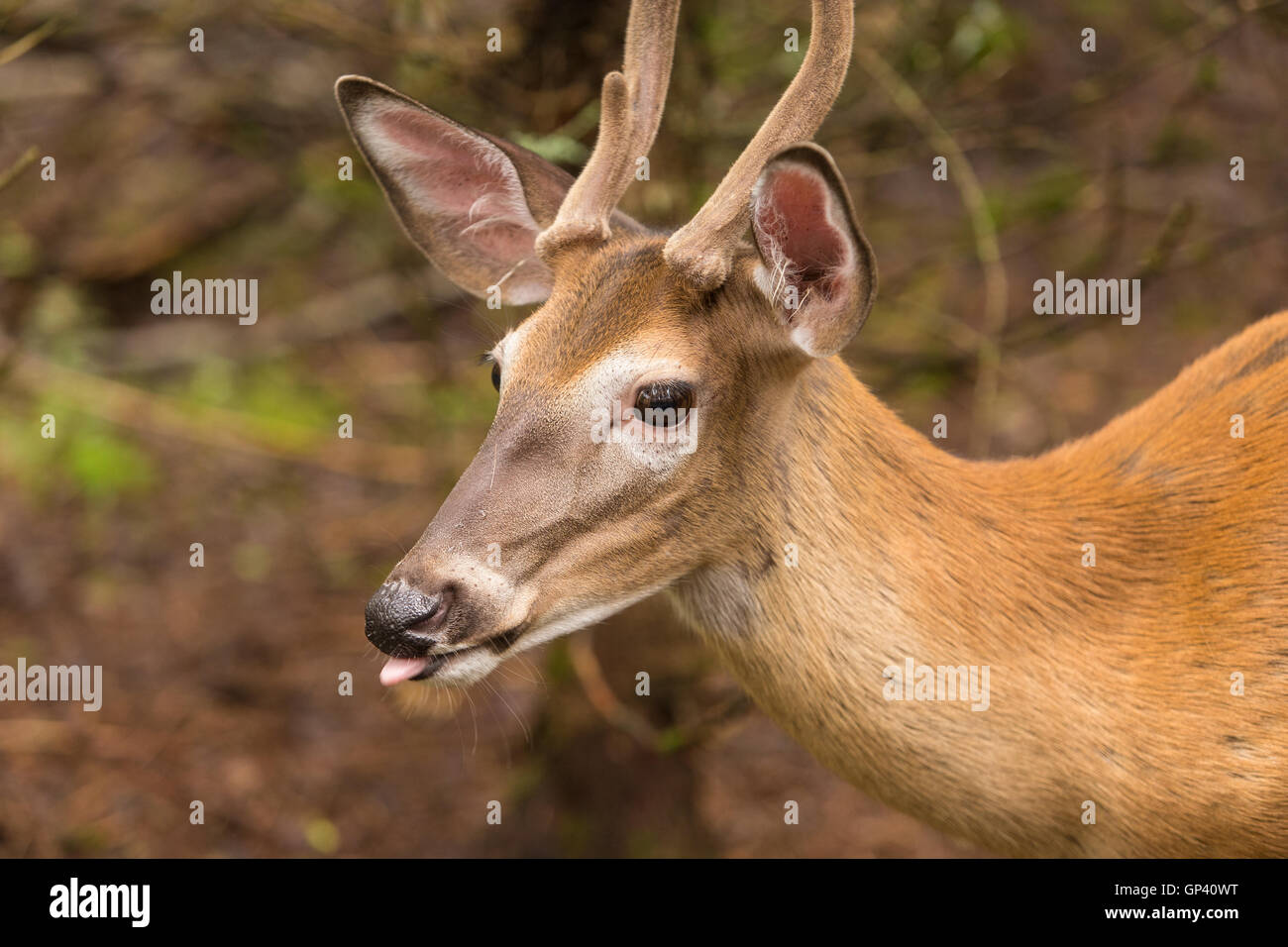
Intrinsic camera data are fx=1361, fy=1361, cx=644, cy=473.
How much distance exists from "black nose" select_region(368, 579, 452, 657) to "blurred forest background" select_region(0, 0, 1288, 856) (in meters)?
1.34

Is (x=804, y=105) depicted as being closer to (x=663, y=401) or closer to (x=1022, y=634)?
(x=663, y=401)

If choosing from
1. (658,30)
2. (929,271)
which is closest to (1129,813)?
(658,30)

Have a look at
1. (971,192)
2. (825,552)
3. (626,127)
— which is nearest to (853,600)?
(825,552)

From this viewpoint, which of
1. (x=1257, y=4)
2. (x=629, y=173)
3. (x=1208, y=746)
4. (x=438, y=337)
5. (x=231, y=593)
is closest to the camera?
(x=1208, y=746)

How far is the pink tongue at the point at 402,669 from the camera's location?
118 inches

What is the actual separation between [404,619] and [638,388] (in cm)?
78

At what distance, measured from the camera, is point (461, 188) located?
4.00 meters

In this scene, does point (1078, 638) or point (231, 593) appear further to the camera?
point (231, 593)

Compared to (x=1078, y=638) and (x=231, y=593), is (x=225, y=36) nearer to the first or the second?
(x=231, y=593)

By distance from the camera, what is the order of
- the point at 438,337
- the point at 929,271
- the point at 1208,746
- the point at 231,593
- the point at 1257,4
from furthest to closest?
1. the point at 231,593
2. the point at 438,337
3. the point at 929,271
4. the point at 1257,4
5. the point at 1208,746

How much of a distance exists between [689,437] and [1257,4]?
323 cm

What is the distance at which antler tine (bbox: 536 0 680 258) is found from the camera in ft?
11.3

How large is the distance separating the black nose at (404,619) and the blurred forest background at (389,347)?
134 centimetres

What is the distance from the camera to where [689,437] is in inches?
130
